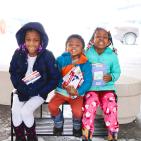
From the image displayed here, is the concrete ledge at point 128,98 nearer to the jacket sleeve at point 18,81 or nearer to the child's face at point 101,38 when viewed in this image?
the child's face at point 101,38

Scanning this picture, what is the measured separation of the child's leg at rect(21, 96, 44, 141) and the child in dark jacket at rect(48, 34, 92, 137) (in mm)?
131

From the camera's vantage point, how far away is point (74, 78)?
2.78 meters

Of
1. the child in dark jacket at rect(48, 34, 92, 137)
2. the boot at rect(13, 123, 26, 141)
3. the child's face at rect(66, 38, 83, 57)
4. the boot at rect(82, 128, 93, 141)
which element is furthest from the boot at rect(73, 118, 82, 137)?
the child's face at rect(66, 38, 83, 57)

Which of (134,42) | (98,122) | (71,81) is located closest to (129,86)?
(98,122)

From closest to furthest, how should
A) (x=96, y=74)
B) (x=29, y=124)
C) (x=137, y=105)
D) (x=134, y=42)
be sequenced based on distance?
(x=29, y=124), (x=96, y=74), (x=137, y=105), (x=134, y=42)

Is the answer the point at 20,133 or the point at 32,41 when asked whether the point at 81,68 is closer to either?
the point at 32,41

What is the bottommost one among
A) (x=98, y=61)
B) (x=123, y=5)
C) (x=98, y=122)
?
(x=98, y=122)

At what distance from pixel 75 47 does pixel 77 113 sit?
0.56m

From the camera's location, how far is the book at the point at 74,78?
278 centimetres

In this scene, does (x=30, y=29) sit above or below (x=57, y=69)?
above

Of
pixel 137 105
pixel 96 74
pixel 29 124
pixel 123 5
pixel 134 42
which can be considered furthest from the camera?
pixel 134 42

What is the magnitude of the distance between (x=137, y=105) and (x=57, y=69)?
3.65ft

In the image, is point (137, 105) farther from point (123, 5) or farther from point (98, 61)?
point (123, 5)

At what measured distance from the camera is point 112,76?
9.40 ft
